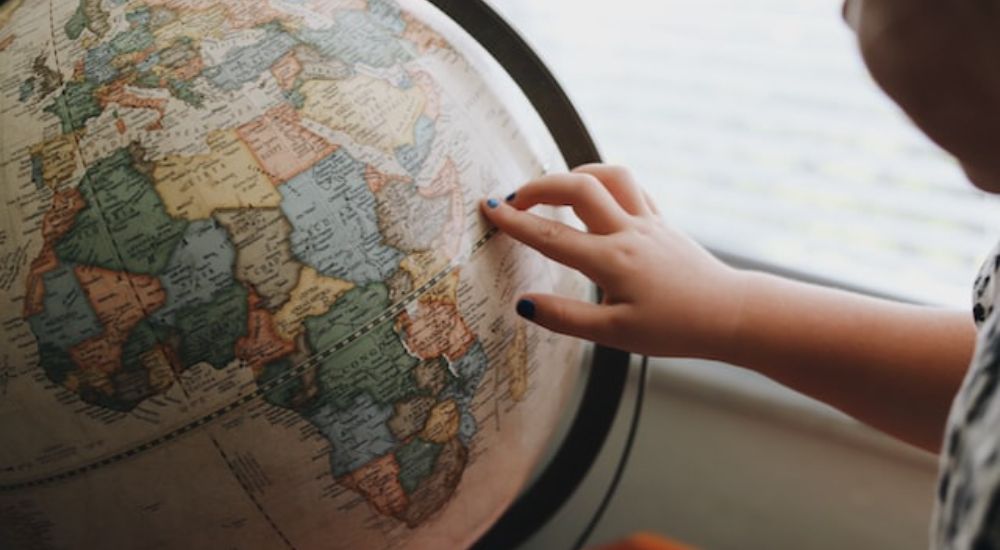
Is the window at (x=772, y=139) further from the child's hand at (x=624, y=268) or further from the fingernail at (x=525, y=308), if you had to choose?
the fingernail at (x=525, y=308)

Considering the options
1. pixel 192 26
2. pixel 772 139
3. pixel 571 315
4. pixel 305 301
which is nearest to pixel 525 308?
pixel 571 315

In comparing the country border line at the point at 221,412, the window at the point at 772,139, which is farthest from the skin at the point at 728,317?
the window at the point at 772,139

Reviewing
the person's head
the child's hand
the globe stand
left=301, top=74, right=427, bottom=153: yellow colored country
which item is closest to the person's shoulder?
the person's head

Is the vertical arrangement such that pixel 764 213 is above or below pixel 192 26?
below

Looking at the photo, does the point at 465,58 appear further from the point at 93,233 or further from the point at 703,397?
the point at 703,397

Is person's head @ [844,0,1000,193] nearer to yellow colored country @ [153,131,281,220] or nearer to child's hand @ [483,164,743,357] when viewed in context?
child's hand @ [483,164,743,357]

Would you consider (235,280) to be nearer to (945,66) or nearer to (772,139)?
(945,66)
